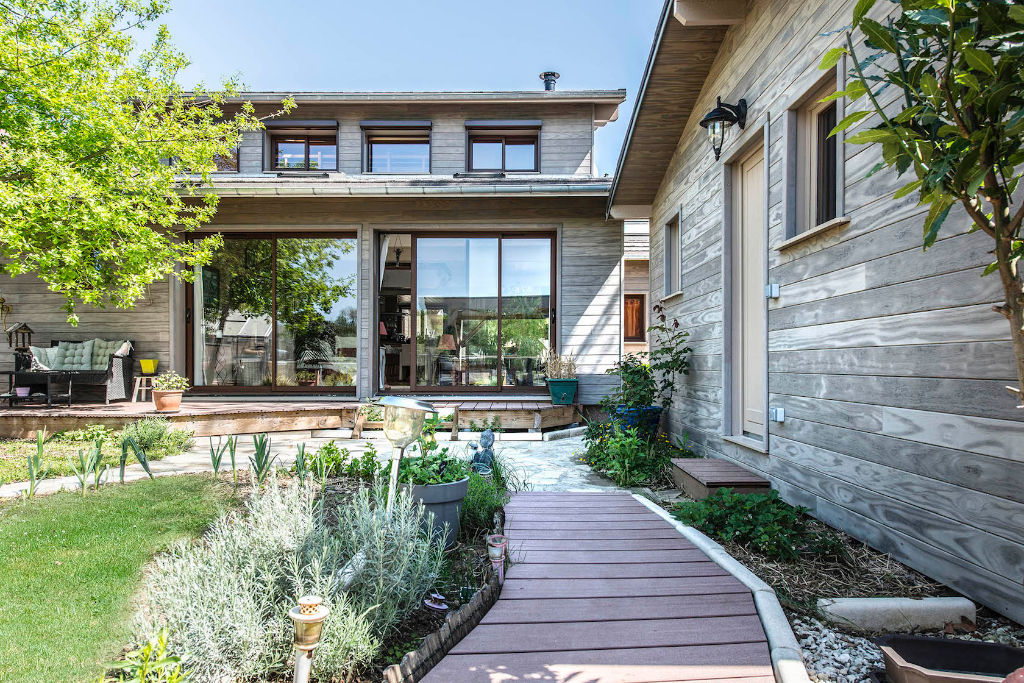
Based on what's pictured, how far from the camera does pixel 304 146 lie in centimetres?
952

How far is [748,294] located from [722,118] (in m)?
1.44

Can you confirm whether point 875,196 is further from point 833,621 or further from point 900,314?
point 833,621

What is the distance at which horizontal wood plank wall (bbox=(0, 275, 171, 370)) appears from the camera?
8062 millimetres

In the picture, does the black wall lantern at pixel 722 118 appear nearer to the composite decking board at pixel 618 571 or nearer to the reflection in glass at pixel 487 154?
the composite decking board at pixel 618 571

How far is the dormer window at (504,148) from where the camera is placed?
9.33 m

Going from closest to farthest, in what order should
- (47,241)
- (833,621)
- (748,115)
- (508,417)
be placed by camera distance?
(833,621), (748,115), (47,241), (508,417)

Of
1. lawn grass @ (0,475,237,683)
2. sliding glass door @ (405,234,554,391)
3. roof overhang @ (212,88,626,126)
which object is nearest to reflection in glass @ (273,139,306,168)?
roof overhang @ (212,88,626,126)

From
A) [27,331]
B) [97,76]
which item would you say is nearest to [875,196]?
[97,76]

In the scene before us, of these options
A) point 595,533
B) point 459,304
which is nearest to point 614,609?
point 595,533

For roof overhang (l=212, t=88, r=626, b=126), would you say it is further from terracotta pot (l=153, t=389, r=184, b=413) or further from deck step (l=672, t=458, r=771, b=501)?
deck step (l=672, t=458, r=771, b=501)

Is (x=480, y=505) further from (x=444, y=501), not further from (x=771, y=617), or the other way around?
(x=771, y=617)

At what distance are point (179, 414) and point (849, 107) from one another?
23.0 ft

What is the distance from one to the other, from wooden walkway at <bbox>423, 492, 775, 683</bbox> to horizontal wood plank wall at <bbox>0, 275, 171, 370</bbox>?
296 inches

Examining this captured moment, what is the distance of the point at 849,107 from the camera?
2910 millimetres
